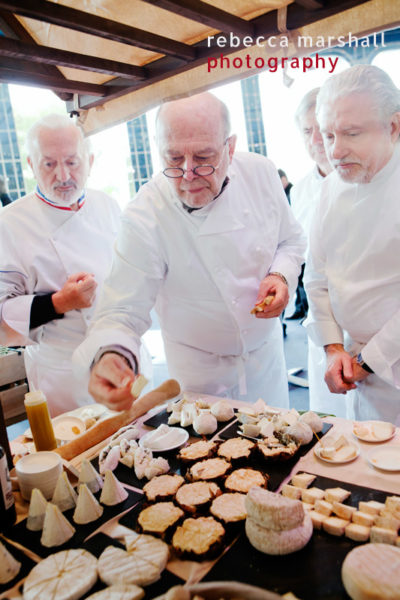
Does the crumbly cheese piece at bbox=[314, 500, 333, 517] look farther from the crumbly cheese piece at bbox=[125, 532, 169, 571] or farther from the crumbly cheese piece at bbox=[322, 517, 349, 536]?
the crumbly cheese piece at bbox=[125, 532, 169, 571]

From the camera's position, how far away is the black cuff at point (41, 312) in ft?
7.25

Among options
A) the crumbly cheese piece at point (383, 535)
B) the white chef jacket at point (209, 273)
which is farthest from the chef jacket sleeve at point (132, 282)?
the crumbly cheese piece at point (383, 535)

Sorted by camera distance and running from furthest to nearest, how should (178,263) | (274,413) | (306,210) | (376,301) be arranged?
(306,210), (178,263), (376,301), (274,413)

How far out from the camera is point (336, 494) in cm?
117

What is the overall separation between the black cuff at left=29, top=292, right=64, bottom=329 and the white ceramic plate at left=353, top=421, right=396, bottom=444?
1504 mm

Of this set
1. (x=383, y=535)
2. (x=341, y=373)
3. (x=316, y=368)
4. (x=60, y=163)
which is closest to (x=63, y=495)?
(x=383, y=535)

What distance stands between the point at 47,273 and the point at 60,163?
58 cm

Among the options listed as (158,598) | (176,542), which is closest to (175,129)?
(176,542)

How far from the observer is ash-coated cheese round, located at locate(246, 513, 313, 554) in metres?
1.01

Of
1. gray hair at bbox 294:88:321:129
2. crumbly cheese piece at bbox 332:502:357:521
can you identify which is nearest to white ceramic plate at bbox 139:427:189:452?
crumbly cheese piece at bbox 332:502:357:521

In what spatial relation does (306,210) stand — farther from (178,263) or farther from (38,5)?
(38,5)

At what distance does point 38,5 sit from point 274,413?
5.01 ft

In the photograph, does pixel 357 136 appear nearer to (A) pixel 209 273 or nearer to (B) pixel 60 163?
(A) pixel 209 273

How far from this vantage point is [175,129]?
5.58 ft
